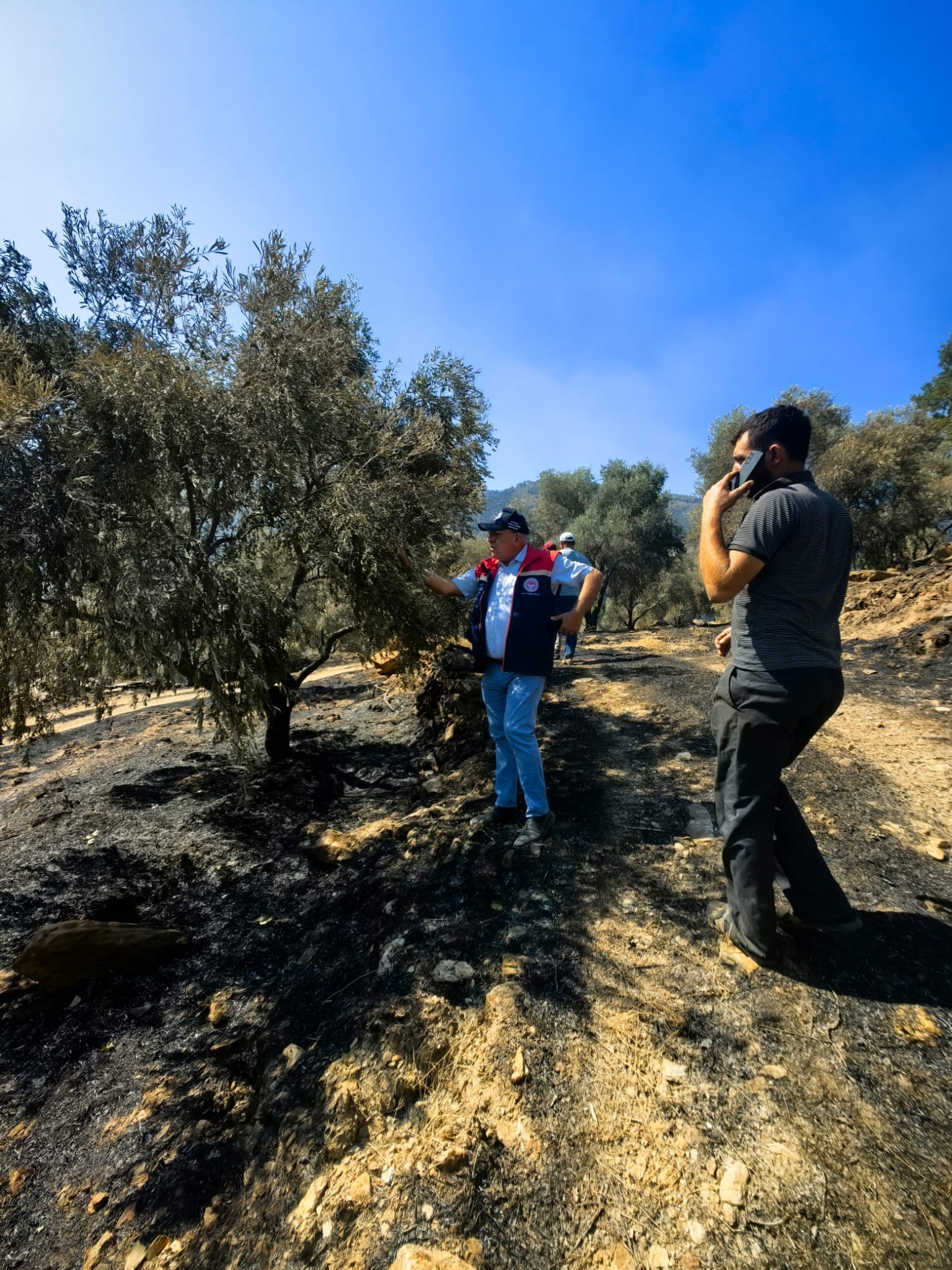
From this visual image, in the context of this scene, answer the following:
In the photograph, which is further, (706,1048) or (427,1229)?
(706,1048)

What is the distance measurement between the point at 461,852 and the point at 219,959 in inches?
70.7

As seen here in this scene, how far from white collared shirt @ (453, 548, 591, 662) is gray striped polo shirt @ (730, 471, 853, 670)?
140 cm

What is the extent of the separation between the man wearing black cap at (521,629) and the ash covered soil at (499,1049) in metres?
0.63

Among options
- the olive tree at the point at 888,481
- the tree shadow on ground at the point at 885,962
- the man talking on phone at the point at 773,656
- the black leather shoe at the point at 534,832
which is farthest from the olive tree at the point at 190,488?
the olive tree at the point at 888,481

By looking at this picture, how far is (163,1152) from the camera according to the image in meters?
2.58

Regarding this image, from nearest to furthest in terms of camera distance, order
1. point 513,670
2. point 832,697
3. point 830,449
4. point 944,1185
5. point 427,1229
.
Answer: point 944,1185, point 427,1229, point 832,697, point 513,670, point 830,449

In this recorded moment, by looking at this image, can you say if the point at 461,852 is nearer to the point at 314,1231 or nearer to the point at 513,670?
the point at 513,670

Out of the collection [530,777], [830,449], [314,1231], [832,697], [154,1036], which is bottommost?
[154,1036]

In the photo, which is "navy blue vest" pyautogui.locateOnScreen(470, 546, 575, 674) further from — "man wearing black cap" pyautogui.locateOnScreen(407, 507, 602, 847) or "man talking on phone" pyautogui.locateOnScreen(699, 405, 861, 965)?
"man talking on phone" pyautogui.locateOnScreen(699, 405, 861, 965)

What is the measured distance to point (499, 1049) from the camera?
2371 millimetres

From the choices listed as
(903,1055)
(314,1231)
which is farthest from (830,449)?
(314,1231)

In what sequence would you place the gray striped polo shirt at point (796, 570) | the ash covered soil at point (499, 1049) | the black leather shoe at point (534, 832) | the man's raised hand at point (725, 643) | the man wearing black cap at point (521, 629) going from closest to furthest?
the ash covered soil at point (499, 1049) < the gray striped polo shirt at point (796, 570) < the man's raised hand at point (725, 643) < the man wearing black cap at point (521, 629) < the black leather shoe at point (534, 832)

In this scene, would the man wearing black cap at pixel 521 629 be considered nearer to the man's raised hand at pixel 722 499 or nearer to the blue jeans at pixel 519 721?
the blue jeans at pixel 519 721

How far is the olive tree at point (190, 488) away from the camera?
4.32 m
